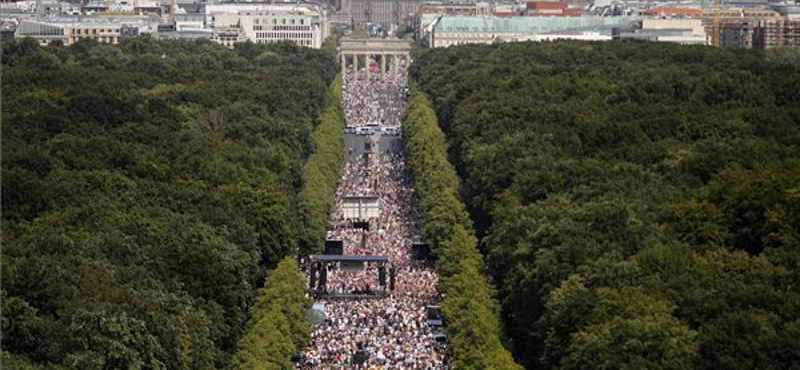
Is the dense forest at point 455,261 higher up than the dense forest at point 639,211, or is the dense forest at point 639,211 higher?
the dense forest at point 639,211

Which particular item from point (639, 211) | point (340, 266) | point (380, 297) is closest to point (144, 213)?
point (380, 297)

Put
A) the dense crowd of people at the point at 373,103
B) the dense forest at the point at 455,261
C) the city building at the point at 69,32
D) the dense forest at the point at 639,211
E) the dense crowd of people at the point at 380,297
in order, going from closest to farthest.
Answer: the dense forest at the point at 639,211, the dense forest at the point at 455,261, the dense crowd of people at the point at 380,297, the dense crowd of people at the point at 373,103, the city building at the point at 69,32

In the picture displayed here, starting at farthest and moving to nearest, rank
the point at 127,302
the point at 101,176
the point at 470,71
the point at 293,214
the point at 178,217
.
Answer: the point at 470,71 < the point at 293,214 < the point at 101,176 < the point at 178,217 < the point at 127,302

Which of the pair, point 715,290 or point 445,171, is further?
point 445,171

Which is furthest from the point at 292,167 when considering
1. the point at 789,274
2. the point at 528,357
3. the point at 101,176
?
the point at 789,274

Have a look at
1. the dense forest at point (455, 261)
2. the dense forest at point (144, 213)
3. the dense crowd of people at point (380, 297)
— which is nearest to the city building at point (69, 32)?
the dense forest at point (144, 213)

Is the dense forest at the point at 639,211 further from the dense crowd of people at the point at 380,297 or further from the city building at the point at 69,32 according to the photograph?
the city building at the point at 69,32

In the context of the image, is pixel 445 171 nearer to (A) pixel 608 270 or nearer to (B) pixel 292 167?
(B) pixel 292 167
